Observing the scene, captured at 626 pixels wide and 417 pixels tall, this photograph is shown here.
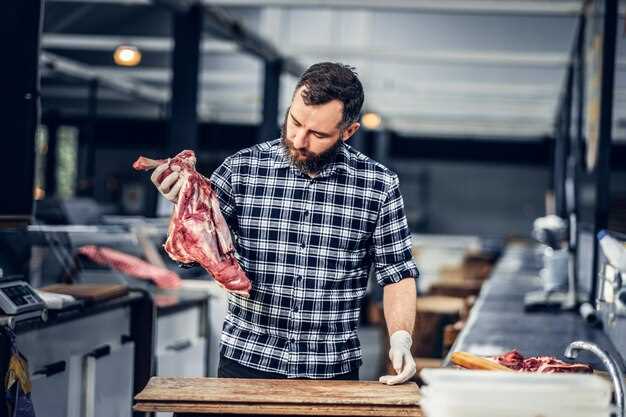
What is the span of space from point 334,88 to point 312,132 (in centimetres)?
13

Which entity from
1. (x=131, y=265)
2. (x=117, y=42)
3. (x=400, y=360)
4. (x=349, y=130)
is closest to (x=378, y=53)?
(x=117, y=42)

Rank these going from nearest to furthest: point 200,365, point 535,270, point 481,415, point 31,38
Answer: point 481,415 → point 31,38 → point 200,365 → point 535,270

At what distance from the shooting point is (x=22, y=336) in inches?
142

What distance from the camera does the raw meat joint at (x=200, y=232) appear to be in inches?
104

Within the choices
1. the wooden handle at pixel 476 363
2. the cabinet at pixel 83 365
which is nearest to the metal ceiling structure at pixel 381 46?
the cabinet at pixel 83 365

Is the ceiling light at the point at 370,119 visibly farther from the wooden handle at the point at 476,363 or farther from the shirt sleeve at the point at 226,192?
the wooden handle at the point at 476,363

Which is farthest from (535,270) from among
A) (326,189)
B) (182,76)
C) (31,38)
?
(326,189)

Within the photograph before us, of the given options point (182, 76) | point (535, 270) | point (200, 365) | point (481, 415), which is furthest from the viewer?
point (535, 270)

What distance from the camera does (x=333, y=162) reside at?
283 cm

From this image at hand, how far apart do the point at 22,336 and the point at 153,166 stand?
1315 millimetres

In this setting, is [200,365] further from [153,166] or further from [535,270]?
[535,270]

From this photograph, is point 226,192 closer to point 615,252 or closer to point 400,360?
point 400,360

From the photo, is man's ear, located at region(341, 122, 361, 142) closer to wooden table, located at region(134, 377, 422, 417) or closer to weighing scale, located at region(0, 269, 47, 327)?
wooden table, located at region(134, 377, 422, 417)

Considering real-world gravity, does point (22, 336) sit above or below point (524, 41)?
below
